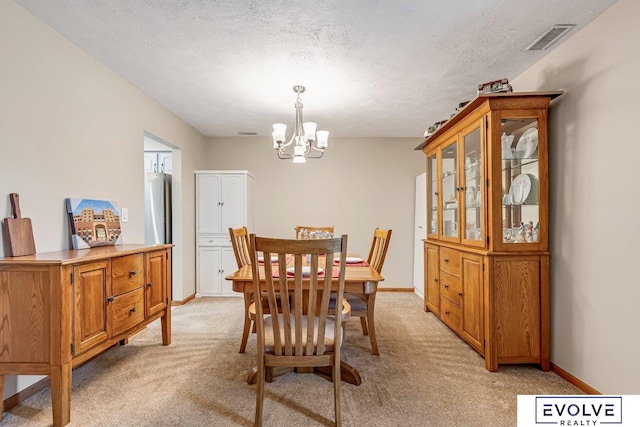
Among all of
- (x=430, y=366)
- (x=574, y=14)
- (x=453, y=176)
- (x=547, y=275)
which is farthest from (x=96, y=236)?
(x=574, y=14)

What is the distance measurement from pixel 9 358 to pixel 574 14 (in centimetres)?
372

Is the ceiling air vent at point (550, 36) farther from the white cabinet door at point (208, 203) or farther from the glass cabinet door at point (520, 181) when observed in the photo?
the white cabinet door at point (208, 203)

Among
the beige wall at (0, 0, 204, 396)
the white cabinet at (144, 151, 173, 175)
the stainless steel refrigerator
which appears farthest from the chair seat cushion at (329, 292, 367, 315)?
the white cabinet at (144, 151, 173, 175)

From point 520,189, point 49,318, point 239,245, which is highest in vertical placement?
point 520,189

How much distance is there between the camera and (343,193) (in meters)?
5.27

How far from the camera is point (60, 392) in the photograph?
5.68ft

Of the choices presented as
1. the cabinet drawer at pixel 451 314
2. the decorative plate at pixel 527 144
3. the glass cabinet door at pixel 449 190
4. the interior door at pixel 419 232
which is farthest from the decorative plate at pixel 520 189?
the interior door at pixel 419 232

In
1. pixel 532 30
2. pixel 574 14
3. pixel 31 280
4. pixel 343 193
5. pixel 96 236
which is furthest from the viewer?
pixel 343 193

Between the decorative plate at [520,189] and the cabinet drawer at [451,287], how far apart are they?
847mm

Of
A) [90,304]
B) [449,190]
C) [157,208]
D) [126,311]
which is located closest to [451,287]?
[449,190]

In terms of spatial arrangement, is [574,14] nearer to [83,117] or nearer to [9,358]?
[83,117]

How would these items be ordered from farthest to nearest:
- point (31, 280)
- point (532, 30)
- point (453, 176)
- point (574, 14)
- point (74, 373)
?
point (453, 176), point (74, 373), point (532, 30), point (574, 14), point (31, 280)

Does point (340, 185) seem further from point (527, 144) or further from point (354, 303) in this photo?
point (527, 144)

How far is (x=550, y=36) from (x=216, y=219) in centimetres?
411
